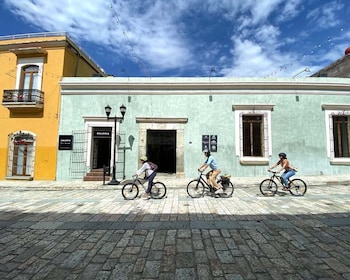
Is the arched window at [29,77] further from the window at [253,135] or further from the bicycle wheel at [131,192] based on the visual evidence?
the window at [253,135]

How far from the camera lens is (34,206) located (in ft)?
23.1

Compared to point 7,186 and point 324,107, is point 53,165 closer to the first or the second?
point 7,186

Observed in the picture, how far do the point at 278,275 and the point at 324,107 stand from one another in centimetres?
1206

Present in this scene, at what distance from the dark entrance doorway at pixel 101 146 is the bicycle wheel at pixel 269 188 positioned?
27.2 feet

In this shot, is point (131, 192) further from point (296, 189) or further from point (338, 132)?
point (338, 132)

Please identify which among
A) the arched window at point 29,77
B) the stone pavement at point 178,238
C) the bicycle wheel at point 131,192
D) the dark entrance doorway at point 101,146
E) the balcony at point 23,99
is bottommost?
the stone pavement at point 178,238

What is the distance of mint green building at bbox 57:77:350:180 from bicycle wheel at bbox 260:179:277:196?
3.74 meters

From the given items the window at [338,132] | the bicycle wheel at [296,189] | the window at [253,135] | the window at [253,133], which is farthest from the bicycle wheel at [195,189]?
the window at [338,132]

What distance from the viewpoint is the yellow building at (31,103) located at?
12.6 m

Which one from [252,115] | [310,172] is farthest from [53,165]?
[310,172]

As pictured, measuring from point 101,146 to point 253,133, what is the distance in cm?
886

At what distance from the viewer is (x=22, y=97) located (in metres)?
12.7

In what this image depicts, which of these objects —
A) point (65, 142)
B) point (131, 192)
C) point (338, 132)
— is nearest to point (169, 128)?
point (131, 192)

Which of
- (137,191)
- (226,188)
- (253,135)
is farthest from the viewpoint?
(253,135)
